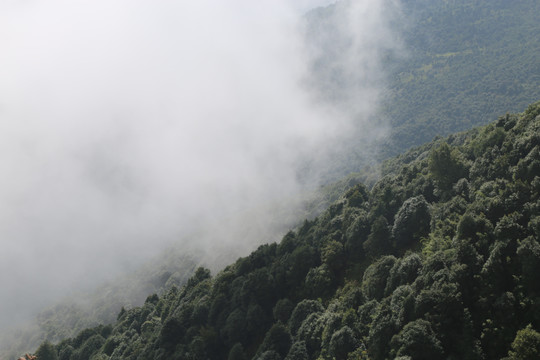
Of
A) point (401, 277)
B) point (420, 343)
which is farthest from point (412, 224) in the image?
point (420, 343)

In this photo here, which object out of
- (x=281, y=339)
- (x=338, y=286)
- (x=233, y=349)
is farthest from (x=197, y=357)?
(x=338, y=286)

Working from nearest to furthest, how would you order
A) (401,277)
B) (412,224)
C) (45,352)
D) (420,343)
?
1. (420,343)
2. (401,277)
3. (412,224)
4. (45,352)

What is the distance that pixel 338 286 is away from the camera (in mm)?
81188

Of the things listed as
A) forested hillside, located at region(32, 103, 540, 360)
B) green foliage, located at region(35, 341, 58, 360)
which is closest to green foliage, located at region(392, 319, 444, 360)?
forested hillside, located at region(32, 103, 540, 360)

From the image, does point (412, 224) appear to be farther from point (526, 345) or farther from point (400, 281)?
point (526, 345)

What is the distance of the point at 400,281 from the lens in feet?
205

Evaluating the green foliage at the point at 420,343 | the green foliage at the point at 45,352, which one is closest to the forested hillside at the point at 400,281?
the green foliage at the point at 420,343

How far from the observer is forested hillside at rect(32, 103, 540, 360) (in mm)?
51000

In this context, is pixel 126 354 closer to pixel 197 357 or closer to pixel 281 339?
pixel 197 357

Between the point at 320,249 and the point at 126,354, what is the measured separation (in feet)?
167

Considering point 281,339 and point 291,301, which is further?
point 291,301

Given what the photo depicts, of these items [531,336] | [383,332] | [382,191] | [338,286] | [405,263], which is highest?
[382,191]

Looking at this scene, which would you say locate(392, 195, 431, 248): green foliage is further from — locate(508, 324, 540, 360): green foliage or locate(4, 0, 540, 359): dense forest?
locate(508, 324, 540, 360): green foliage

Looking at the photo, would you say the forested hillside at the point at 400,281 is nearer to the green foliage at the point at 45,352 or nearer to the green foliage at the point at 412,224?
the green foliage at the point at 412,224
